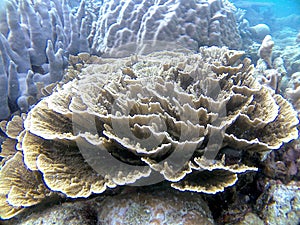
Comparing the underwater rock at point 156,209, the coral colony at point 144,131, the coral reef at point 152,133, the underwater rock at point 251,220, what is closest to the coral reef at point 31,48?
the coral colony at point 144,131

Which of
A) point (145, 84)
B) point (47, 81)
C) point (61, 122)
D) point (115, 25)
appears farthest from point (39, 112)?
point (115, 25)

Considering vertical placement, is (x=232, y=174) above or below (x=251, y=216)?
above

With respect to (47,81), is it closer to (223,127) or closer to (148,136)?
(148,136)

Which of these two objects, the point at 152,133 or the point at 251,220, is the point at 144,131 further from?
the point at 251,220

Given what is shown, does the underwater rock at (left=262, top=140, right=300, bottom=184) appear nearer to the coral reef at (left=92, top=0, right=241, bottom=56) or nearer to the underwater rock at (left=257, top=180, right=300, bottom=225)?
the underwater rock at (left=257, top=180, right=300, bottom=225)

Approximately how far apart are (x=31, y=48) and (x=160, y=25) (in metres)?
2.29

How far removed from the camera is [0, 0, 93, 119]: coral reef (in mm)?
3568

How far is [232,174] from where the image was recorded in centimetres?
200

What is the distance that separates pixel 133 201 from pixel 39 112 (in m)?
1.27

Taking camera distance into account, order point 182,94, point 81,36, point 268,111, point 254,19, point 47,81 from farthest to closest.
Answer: point 254,19 → point 81,36 → point 47,81 → point 268,111 → point 182,94

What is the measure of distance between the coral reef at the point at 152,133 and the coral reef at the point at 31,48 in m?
1.36

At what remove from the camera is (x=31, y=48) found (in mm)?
4070

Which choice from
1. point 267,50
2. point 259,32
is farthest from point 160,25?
point 259,32

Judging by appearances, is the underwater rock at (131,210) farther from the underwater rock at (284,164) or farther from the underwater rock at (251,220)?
the underwater rock at (284,164)
